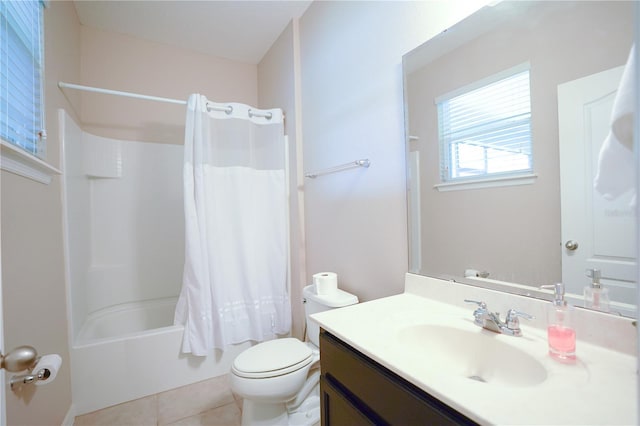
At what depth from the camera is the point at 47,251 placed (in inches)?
51.6

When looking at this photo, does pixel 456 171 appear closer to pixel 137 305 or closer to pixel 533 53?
pixel 533 53

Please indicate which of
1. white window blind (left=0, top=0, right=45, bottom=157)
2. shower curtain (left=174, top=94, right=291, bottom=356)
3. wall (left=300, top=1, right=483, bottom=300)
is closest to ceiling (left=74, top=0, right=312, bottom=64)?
wall (left=300, top=1, right=483, bottom=300)

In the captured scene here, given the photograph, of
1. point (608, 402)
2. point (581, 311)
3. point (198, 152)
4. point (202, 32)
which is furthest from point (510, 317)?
point (202, 32)

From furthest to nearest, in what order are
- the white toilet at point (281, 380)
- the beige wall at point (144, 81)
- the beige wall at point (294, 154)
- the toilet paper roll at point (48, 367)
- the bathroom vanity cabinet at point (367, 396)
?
the beige wall at point (144, 81) → the beige wall at point (294, 154) → the white toilet at point (281, 380) → the toilet paper roll at point (48, 367) → the bathroom vanity cabinet at point (367, 396)

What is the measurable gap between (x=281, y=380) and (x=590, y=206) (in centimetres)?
130

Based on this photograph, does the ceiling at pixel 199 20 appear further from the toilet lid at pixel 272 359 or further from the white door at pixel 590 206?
the toilet lid at pixel 272 359

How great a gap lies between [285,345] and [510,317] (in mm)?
1062

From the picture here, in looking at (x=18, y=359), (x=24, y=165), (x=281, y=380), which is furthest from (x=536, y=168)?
(x=24, y=165)

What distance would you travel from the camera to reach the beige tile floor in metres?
1.53

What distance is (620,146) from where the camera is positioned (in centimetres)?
51

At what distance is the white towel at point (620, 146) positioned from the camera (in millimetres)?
445

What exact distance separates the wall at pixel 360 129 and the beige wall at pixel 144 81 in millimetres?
1037

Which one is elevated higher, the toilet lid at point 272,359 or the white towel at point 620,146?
the white towel at point 620,146

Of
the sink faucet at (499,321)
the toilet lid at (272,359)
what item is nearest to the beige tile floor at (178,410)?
the toilet lid at (272,359)
